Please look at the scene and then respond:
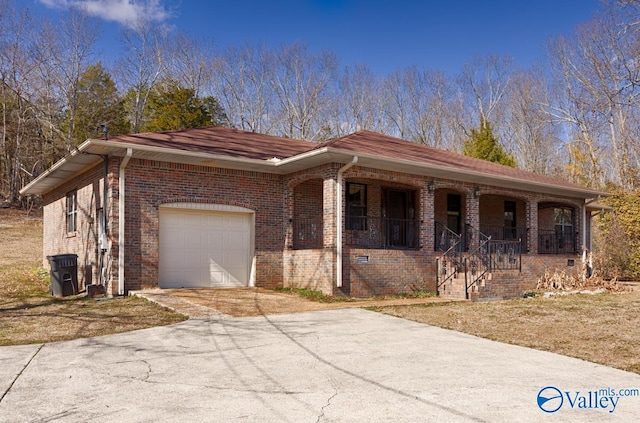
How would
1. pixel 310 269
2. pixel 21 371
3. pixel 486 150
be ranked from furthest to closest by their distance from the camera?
A: pixel 486 150 → pixel 310 269 → pixel 21 371

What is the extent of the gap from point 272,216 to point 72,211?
6369 mm

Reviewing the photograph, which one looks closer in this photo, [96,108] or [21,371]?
[21,371]

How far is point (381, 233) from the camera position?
16.7m

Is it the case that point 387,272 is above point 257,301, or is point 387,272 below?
above

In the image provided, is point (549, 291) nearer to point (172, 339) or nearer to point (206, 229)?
point (206, 229)

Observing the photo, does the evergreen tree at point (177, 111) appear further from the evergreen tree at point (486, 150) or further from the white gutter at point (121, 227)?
the white gutter at point (121, 227)

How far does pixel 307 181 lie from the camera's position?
623 inches

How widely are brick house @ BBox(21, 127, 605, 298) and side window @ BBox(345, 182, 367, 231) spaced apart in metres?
0.03

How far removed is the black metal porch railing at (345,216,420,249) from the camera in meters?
16.1

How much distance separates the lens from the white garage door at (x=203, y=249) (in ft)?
45.2

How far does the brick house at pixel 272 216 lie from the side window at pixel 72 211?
0.05m

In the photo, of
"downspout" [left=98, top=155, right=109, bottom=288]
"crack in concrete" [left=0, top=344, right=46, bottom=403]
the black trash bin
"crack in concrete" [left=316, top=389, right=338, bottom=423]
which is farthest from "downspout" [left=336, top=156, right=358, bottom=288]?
"crack in concrete" [left=316, top=389, right=338, bottom=423]

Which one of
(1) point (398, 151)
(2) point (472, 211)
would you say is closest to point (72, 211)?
(1) point (398, 151)

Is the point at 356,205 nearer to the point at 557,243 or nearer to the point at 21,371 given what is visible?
the point at 557,243
